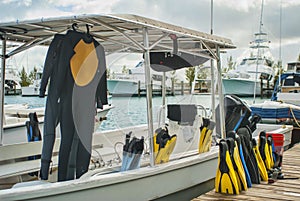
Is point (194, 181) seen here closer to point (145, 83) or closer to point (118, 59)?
point (145, 83)

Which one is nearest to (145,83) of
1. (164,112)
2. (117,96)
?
(117,96)

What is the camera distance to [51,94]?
3422 millimetres

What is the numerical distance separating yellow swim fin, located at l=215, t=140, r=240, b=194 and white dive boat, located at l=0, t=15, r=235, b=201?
43cm

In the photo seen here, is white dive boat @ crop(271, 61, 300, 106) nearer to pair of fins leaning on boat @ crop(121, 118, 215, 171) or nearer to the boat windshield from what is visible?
pair of fins leaning on boat @ crop(121, 118, 215, 171)

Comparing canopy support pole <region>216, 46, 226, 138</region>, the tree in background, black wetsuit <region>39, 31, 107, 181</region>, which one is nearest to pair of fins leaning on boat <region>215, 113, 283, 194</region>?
canopy support pole <region>216, 46, 226, 138</region>

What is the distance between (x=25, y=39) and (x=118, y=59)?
1042 millimetres

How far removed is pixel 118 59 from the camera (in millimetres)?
4098

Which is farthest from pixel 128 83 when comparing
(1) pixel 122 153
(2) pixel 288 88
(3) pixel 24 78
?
(2) pixel 288 88

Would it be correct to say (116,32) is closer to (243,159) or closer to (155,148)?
(155,148)

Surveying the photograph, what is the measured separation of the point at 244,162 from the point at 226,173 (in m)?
0.38

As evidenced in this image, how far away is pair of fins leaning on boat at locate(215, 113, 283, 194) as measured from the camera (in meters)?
3.71

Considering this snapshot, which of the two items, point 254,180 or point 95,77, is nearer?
point 95,77

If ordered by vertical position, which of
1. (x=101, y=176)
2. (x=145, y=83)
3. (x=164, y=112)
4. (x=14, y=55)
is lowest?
(x=101, y=176)

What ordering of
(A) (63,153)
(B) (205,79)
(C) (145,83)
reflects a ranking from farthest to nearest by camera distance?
(B) (205,79) < (C) (145,83) < (A) (63,153)
